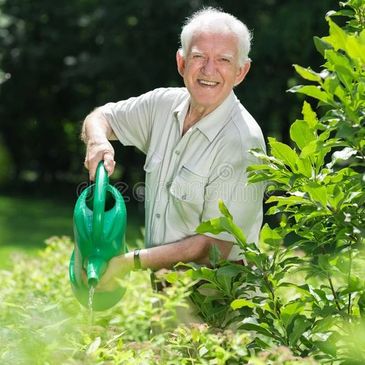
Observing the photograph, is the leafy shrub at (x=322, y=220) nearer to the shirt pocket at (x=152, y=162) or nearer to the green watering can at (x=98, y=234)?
the green watering can at (x=98, y=234)

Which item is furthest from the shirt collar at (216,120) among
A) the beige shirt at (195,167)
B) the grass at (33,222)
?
the grass at (33,222)

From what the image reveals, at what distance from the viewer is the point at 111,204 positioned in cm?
328

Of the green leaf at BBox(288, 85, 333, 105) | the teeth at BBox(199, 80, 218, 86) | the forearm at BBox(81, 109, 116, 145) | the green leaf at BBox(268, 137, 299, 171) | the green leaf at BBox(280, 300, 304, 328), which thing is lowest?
the green leaf at BBox(280, 300, 304, 328)

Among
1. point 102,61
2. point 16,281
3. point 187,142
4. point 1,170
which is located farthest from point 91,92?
point 187,142

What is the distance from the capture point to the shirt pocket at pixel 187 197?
126 inches

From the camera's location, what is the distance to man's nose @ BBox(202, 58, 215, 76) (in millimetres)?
3145

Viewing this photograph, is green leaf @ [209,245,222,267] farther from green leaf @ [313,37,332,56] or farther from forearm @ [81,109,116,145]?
Result: green leaf @ [313,37,332,56]

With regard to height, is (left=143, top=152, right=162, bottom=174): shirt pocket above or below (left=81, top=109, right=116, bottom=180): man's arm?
below

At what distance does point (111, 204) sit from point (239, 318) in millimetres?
725

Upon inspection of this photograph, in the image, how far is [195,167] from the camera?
3223 millimetres

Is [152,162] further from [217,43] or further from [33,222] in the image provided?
[33,222]

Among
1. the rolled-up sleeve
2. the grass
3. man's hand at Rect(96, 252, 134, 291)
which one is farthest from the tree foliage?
man's hand at Rect(96, 252, 134, 291)

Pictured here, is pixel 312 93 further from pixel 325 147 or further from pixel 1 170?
pixel 1 170

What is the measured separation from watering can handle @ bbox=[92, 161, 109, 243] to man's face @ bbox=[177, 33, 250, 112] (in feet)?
1.63
